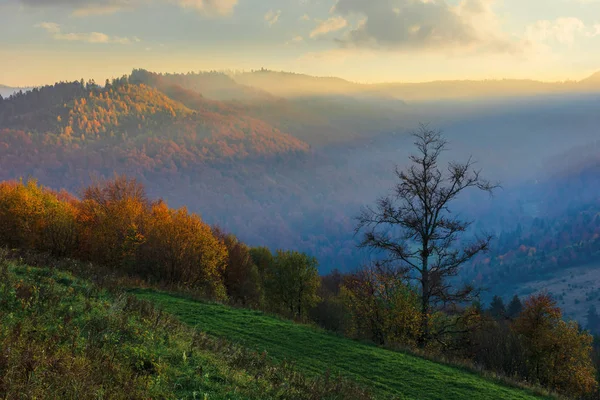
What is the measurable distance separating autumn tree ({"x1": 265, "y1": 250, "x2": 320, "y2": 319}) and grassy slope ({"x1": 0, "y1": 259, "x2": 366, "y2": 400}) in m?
59.1

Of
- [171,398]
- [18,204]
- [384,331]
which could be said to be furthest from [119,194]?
[171,398]

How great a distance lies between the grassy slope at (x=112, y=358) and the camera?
291 inches

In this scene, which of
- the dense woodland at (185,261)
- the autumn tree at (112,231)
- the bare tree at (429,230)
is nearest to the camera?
the bare tree at (429,230)

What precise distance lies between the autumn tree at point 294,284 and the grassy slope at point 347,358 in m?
50.8

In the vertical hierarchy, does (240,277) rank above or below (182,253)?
below

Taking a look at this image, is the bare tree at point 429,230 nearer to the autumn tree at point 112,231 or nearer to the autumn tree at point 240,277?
the autumn tree at point 112,231

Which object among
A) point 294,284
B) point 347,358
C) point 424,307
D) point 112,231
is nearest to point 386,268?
point 424,307

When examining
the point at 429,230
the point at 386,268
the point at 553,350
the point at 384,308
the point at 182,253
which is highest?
the point at 429,230

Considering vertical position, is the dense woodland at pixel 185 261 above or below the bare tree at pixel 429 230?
below

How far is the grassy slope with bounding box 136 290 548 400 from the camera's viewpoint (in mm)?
15391

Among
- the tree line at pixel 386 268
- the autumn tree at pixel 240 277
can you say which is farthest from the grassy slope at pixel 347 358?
the autumn tree at pixel 240 277

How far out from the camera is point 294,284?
72438 millimetres

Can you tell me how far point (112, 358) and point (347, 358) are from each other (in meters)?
10.7

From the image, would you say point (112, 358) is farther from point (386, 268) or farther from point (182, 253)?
point (182, 253)
